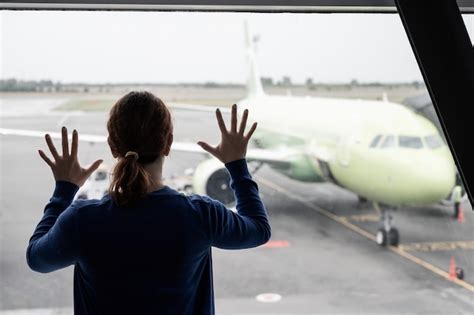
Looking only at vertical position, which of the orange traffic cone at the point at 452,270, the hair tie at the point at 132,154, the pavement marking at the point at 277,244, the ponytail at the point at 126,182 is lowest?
the orange traffic cone at the point at 452,270

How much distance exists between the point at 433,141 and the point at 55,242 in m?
2.83

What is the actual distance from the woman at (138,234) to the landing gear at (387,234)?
2207 mm

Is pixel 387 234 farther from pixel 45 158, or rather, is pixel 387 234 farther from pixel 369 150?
pixel 45 158

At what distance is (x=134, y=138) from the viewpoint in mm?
654

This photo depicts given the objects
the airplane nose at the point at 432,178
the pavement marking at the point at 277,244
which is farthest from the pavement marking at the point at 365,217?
the pavement marking at the point at 277,244

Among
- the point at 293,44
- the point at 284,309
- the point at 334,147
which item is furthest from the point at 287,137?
the point at 284,309

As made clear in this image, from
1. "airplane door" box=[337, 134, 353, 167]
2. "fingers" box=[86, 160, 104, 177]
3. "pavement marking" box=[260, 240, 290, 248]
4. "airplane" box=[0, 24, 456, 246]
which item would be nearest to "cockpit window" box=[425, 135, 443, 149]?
"airplane" box=[0, 24, 456, 246]

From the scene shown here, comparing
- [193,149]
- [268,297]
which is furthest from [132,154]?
[268,297]

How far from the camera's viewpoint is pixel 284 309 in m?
1.58

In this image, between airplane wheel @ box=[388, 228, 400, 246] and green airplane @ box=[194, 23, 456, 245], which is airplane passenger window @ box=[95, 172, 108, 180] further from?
airplane wheel @ box=[388, 228, 400, 246]

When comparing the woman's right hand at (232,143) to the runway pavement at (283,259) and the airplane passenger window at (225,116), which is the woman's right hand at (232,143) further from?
the runway pavement at (283,259)

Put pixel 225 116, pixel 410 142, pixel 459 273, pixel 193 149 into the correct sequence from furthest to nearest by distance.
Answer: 1. pixel 410 142
2. pixel 459 273
3. pixel 193 149
4. pixel 225 116

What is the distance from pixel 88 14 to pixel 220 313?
0.81 metres

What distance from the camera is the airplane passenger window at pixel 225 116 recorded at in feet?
4.24
